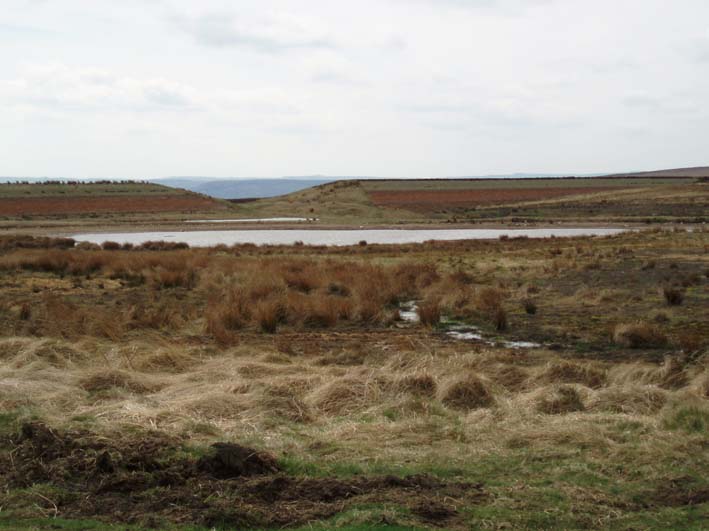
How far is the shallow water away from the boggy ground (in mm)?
27931

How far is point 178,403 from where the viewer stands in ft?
29.6

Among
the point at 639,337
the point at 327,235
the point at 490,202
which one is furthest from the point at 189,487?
the point at 490,202

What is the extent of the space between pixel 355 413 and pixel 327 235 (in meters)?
43.3

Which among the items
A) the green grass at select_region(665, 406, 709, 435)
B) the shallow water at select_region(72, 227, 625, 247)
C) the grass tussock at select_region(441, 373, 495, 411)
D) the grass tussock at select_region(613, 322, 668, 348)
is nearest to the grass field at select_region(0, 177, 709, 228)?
the shallow water at select_region(72, 227, 625, 247)

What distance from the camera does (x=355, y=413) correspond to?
9.06 m

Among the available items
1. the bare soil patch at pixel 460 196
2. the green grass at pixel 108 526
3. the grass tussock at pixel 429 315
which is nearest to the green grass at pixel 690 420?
the green grass at pixel 108 526

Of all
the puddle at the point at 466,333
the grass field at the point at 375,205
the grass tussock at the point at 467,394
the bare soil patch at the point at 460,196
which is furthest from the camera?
the bare soil patch at the point at 460,196

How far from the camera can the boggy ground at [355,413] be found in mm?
6105

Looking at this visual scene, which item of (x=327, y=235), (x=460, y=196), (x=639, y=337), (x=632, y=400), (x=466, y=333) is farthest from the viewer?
(x=460, y=196)

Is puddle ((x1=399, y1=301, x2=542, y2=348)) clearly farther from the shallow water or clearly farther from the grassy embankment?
the grassy embankment

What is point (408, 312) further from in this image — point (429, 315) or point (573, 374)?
point (573, 374)

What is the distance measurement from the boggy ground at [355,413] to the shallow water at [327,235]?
2793cm

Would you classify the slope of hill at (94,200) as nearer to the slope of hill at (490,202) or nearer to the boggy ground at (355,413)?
the slope of hill at (490,202)

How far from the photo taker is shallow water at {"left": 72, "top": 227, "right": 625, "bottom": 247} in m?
46.9
